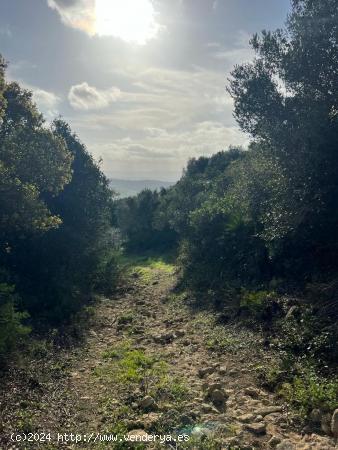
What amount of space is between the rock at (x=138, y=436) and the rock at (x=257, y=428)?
6.96 ft

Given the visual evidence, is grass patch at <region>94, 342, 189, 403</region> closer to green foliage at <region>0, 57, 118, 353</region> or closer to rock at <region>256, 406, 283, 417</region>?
rock at <region>256, 406, 283, 417</region>

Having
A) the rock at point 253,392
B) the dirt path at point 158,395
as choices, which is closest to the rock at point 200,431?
the dirt path at point 158,395

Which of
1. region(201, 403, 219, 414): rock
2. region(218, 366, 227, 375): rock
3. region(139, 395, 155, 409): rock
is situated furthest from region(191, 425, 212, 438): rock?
region(218, 366, 227, 375): rock

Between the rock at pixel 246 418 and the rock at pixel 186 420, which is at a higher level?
the rock at pixel 246 418

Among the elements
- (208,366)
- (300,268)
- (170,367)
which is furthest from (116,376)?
(300,268)

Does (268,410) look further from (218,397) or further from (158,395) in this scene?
(158,395)

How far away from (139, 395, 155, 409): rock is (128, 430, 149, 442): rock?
3.66ft

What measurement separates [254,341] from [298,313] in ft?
5.68

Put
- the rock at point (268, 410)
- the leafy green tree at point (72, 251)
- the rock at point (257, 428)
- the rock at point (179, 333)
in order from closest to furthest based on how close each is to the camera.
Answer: the rock at point (257, 428), the rock at point (268, 410), the rock at point (179, 333), the leafy green tree at point (72, 251)

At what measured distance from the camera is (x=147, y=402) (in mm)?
9445

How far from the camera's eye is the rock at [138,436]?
787cm

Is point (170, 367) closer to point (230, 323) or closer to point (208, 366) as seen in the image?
point (208, 366)

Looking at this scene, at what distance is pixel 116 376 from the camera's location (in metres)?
11.7

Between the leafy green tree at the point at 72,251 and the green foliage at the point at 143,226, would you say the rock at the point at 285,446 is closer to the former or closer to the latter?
the leafy green tree at the point at 72,251
